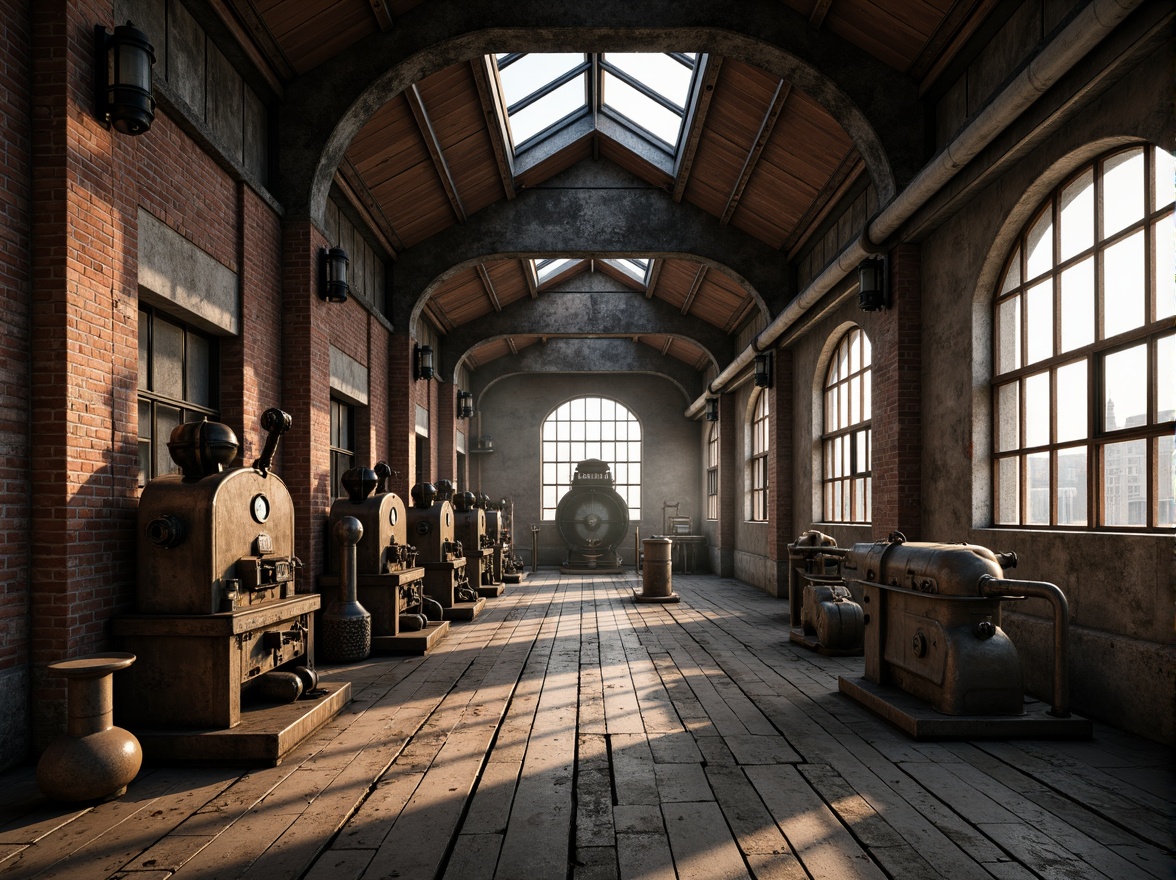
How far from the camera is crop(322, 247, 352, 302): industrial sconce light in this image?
27.3ft

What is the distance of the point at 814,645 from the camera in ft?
25.6

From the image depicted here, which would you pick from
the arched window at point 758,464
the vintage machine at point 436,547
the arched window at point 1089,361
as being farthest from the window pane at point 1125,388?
the arched window at point 758,464

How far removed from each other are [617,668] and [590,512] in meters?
12.5

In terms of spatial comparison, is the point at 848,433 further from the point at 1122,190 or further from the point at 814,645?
the point at 1122,190

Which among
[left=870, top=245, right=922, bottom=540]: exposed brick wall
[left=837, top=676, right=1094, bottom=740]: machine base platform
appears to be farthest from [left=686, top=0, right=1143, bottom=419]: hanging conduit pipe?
[left=837, top=676, right=1094, bottom=740]: machine base platform

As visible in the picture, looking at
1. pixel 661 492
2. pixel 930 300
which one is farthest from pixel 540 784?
pixel 661 492

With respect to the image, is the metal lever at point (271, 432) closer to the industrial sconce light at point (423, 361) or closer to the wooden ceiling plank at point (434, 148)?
the wooden ceiling plank at point (434, 148)

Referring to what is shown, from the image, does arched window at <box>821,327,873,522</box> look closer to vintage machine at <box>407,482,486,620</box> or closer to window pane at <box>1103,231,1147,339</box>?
window pane at <box>1103,231,1147,339</box>

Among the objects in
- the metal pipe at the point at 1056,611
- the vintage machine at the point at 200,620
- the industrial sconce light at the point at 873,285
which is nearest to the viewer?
the vintage machine at the point at 200,620

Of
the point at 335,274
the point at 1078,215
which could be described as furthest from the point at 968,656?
the point at 335,274

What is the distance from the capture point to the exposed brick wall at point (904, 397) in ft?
25.9

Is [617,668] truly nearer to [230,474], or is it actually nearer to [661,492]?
[230,474]

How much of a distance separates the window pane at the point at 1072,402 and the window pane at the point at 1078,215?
80 cm

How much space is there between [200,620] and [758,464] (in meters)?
13.1
